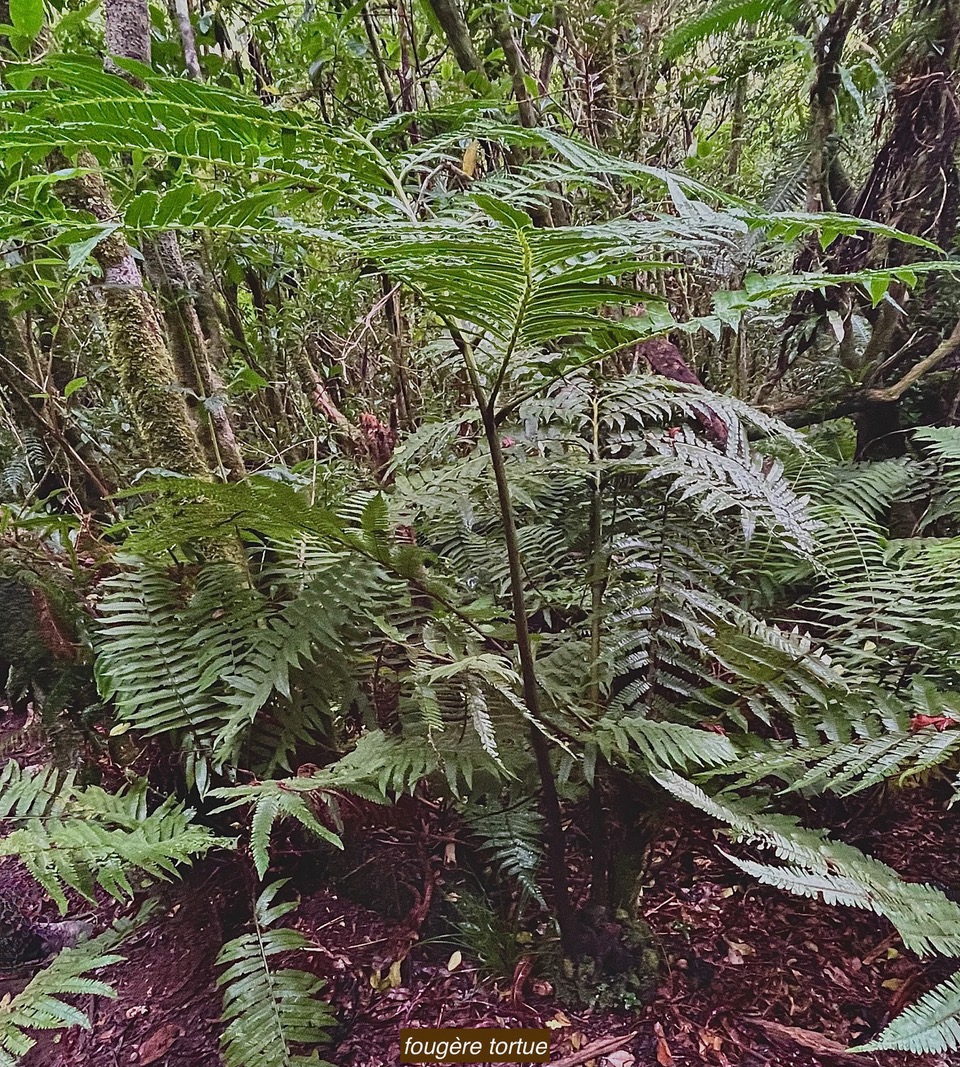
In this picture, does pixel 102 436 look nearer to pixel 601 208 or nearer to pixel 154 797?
pixel 154 797

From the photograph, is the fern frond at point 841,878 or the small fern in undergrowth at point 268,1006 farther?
the small fern in undergrowth at point 268,1006

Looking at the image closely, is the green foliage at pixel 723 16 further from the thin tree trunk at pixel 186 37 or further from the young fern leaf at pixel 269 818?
the young fern leaf at pixel 269 818

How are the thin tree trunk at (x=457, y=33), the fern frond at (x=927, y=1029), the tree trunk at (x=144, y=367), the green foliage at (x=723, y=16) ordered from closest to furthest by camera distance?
the fern frond at (x=927, y=1029)
the tree trunk at (x=144, y=367)
the thin tree trunk at (x=457, y=33)
the green foliage at (x=723, y=16)

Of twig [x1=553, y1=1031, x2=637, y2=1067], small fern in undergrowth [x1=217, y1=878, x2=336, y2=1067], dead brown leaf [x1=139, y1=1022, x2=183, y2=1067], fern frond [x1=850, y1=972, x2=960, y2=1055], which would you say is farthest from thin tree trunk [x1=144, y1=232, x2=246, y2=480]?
fern frond [x1=850, y1=972, x2=960, y2=1055]

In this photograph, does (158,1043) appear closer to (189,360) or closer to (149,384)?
(149,384)

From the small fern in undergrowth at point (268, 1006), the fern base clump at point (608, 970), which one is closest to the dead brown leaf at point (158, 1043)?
the small fern in undergrowth at point (268, 1006)

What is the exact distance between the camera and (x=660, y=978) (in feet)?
3.38

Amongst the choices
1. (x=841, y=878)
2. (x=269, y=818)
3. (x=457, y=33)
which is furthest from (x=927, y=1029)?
(x=457, y=33)

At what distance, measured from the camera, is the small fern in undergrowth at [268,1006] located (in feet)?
2.87

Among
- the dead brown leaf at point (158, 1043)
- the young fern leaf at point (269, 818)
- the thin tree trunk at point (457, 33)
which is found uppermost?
the thin tree trunk at point (457, 33)

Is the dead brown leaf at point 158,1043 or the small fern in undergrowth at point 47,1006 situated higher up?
the small fern in undergrowth at point 47,1006

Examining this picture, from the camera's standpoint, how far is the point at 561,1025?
3.25 ft

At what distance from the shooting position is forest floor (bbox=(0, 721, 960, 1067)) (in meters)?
0.96

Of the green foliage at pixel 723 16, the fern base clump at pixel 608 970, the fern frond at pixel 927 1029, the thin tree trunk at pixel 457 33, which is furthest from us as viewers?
the green foliage at pixel 723 16
